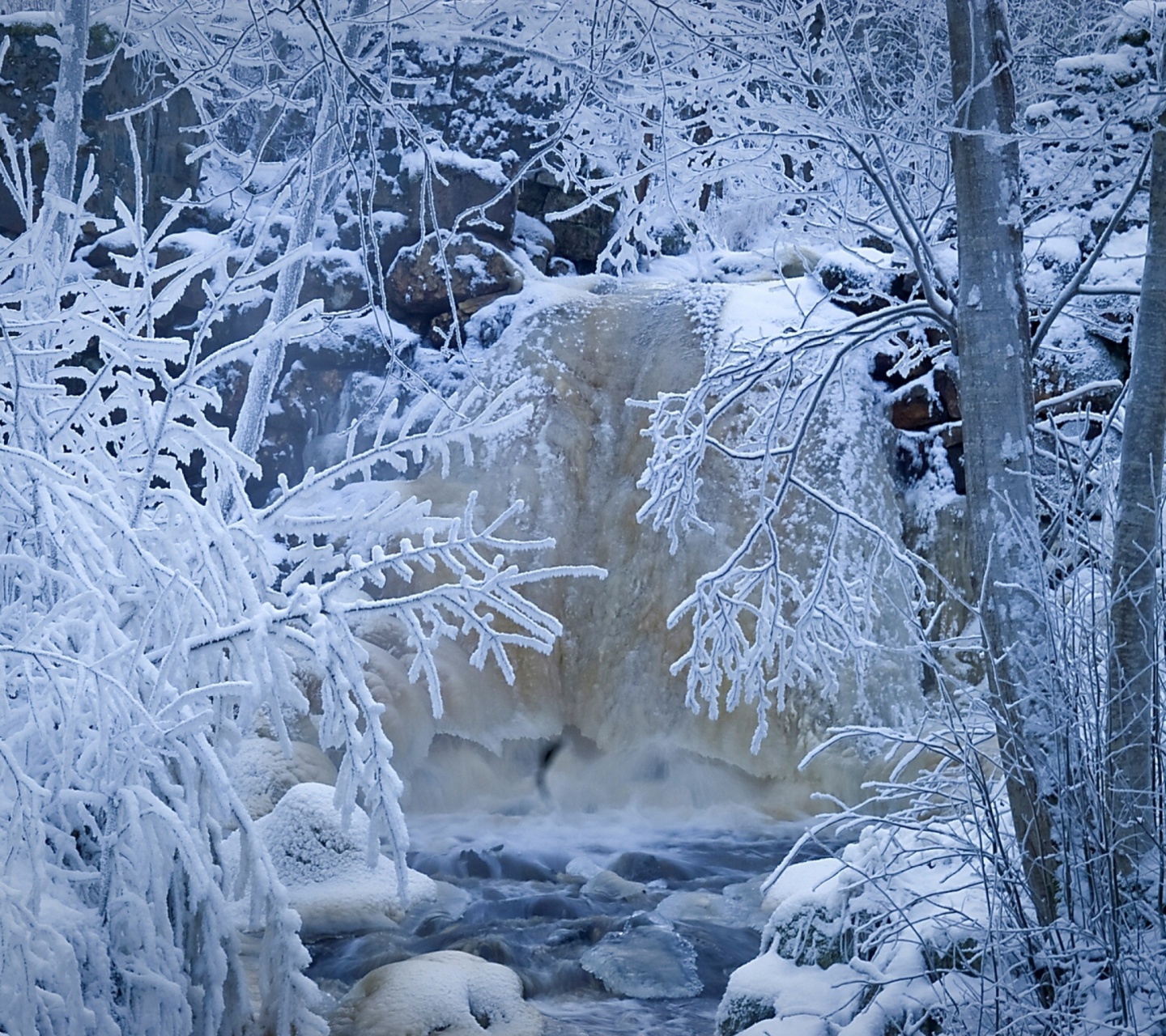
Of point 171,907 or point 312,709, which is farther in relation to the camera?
point 312,709

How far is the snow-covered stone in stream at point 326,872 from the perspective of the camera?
564 cm

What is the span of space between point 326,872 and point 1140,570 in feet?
15.0

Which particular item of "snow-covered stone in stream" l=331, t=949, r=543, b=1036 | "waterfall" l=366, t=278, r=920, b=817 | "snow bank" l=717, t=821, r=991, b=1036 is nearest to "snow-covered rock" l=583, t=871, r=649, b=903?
"waterfall" l=366, t=278, r=920, b=817

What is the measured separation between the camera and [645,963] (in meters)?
5.38

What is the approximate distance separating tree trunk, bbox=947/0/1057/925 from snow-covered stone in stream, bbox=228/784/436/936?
377cm

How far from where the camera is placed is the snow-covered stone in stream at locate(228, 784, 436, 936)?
18.5 feet

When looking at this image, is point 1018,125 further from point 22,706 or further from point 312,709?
point 312,709

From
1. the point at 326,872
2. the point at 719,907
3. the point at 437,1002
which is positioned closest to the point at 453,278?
the point at 326,872

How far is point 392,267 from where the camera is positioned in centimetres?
1024

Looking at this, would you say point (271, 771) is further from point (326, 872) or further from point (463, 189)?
point (463, 189)

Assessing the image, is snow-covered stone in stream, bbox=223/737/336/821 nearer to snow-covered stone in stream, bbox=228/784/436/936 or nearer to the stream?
snow-covered stone in stream, bbox=228/784/436/936

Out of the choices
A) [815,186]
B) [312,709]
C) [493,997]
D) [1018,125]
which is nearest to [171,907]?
[493,997]

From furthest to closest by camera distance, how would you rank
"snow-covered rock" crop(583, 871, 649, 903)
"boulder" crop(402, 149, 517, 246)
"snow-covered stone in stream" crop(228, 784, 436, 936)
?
"boulder" crop(402, 149, 517, 246) → "snow-covered rock" crop(583, 871, 649, 903) → "snow-covered stone in stream" crop(228, 784, 436, 936)

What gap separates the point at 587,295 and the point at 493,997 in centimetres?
663
